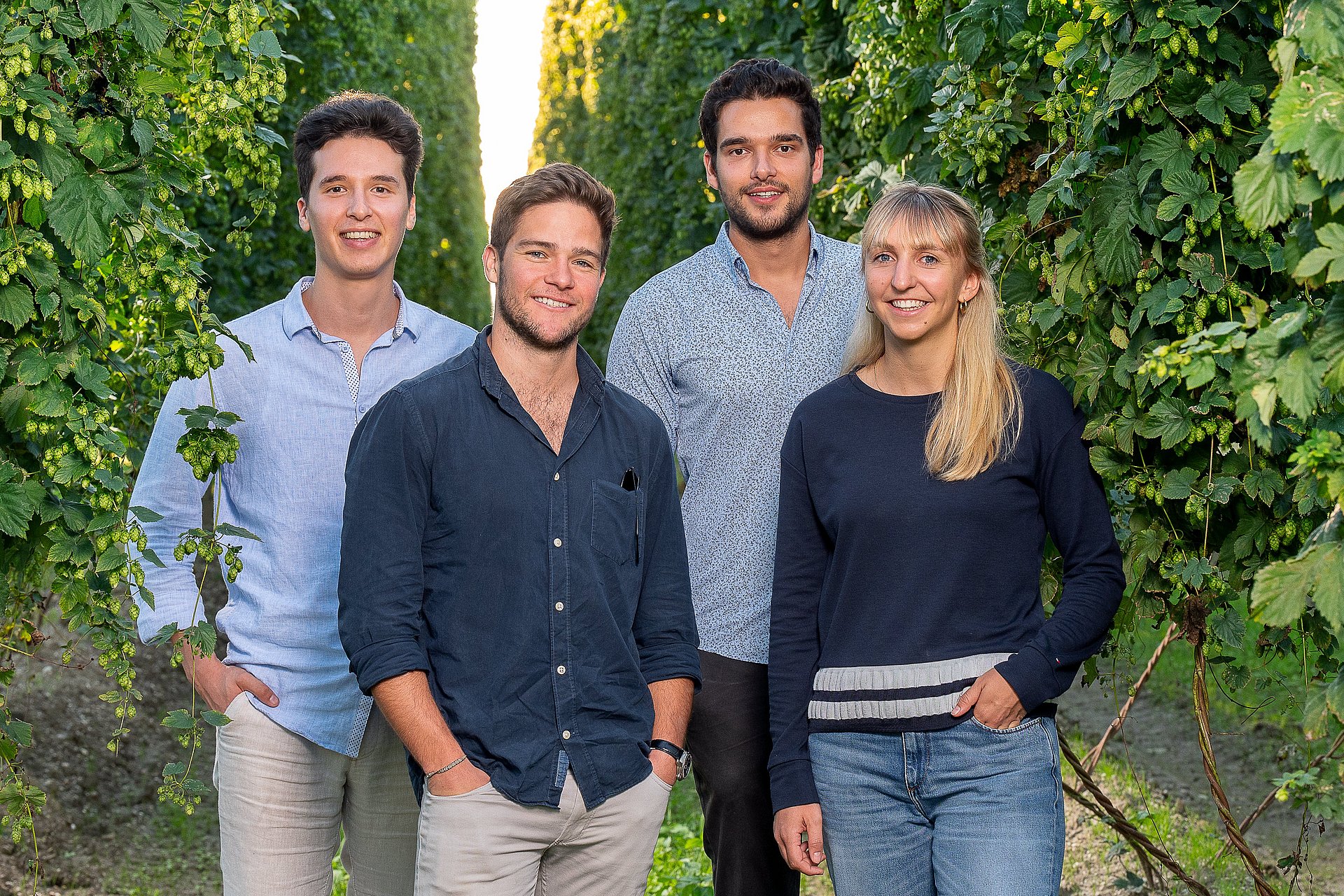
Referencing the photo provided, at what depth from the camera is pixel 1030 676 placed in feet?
7.41

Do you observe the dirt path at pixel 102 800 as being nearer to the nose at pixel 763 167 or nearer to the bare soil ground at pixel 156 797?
the bare soil ground at pixel 156 797

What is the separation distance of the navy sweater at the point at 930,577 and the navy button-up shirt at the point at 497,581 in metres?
0.38

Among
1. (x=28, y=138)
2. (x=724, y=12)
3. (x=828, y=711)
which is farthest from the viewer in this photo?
(x=724, y=12)

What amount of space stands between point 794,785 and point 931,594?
0.47 metres

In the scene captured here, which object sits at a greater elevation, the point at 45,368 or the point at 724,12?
the point at 724,12

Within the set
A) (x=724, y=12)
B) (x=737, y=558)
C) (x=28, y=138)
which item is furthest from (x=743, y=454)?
(x=724, y=12)

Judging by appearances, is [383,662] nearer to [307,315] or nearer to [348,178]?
[307,315]

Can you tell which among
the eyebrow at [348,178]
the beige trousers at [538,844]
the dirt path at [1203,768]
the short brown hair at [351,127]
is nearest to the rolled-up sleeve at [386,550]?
the beige trousers at [538,844]

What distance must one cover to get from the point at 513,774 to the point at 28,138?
1.32m

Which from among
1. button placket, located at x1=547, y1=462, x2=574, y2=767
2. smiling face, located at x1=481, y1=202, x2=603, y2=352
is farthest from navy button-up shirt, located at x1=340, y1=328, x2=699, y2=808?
smiling face, located at x1=481, y1=202, x2=603, y2=352

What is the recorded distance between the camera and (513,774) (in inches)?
87.0

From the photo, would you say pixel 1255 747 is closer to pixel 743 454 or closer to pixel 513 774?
pixel 743 454

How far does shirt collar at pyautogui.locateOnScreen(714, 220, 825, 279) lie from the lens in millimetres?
3035

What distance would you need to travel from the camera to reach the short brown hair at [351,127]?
2.77m
